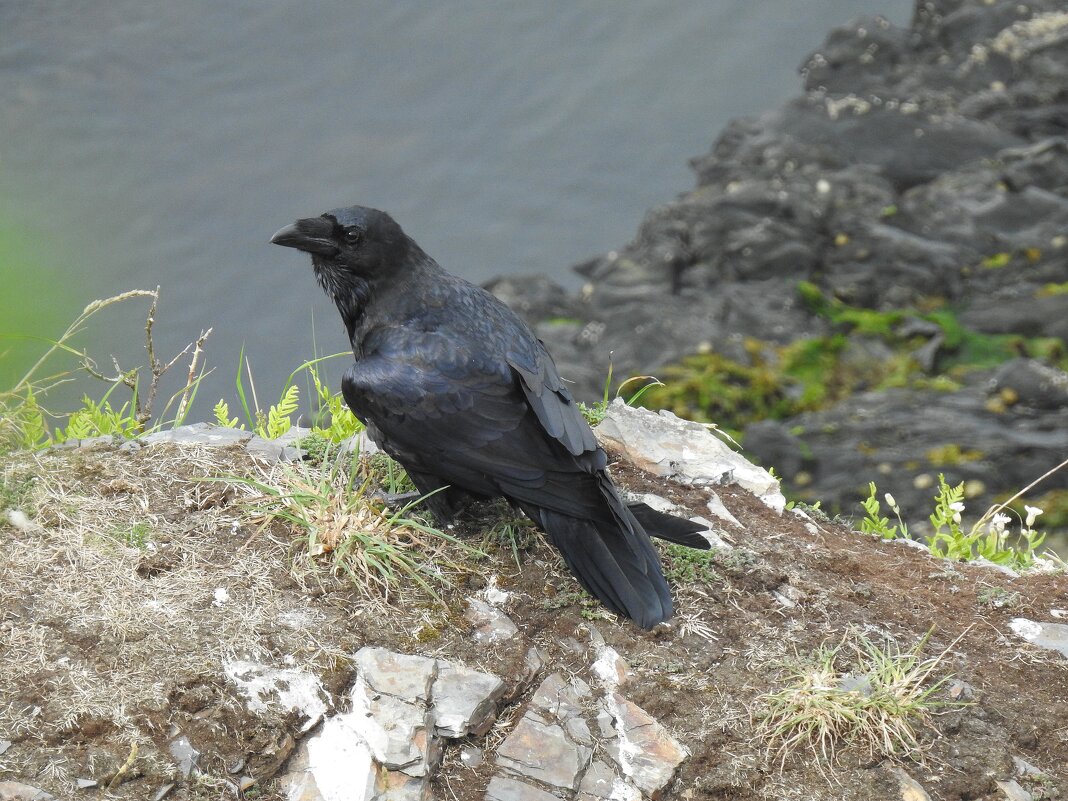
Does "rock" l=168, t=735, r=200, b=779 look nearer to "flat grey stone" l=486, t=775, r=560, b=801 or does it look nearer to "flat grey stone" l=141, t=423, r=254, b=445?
"flat grey stone" l=486, t=775, r=560, b=801

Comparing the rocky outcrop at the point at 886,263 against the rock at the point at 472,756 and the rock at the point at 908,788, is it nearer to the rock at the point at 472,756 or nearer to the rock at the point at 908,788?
the rock at the point at 908,788

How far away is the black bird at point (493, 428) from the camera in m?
4.28

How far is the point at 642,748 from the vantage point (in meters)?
3.84

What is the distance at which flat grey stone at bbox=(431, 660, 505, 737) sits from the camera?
12.6ft

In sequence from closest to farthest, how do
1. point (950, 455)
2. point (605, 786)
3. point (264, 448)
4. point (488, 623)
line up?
point (605, 786), point (488, 623), point (264, 448), point (950, 455)

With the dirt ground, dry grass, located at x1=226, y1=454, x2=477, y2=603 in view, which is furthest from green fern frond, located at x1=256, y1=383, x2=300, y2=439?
dry grass, located at x1=226, y1=454, x2=477, y2=603

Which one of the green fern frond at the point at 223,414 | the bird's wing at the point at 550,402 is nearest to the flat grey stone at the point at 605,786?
the bird's wing at the point at 550,402

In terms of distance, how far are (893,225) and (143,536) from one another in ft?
37.9

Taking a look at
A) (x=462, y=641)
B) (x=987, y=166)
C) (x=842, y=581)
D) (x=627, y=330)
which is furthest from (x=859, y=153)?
(x=462, y=641)

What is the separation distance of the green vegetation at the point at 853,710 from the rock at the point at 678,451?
1363mm

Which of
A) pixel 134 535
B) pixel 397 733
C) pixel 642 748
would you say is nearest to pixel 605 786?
pixel 642 748

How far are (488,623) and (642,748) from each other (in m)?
0.70

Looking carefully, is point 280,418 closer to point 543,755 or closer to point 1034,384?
point 543,755

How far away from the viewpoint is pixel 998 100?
16.0 metres
